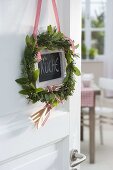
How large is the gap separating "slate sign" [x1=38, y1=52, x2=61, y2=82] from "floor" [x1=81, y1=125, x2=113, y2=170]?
2.41m

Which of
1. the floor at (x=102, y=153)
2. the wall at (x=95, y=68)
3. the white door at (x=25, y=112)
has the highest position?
the white door at (x=25, y=112)

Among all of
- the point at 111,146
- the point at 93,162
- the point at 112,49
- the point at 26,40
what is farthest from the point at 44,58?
the point at 112,49

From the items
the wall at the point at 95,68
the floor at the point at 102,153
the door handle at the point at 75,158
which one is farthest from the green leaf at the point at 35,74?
the wall at the point at 95,68

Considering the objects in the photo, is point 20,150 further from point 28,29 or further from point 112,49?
point 112,49

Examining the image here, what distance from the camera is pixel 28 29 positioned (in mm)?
1016

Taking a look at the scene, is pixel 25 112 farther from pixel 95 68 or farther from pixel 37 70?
pixel 95 68

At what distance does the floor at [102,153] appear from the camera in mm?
3398

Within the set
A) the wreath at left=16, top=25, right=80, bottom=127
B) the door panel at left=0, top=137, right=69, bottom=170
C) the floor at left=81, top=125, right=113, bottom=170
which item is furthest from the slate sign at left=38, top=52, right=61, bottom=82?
the floor at left=81, top=125, right=113, bottom=170

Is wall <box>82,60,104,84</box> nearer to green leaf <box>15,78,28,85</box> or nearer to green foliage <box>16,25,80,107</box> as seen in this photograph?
green foliage <box>16,25,80,107</box>

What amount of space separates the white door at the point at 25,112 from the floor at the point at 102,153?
2255 mm

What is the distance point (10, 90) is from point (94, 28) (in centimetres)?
551

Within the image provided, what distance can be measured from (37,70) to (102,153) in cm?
295

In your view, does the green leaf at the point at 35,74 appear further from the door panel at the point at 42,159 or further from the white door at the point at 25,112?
the door panel at the point at 42,159

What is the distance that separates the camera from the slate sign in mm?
1059
